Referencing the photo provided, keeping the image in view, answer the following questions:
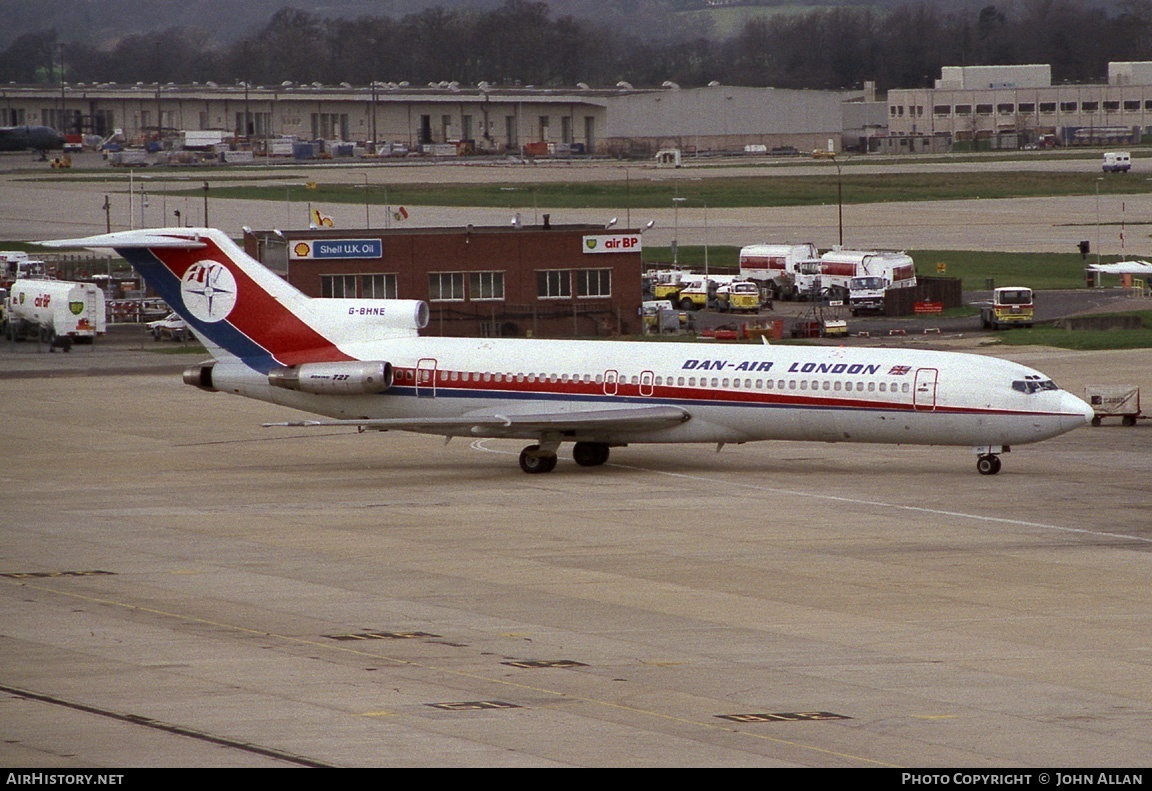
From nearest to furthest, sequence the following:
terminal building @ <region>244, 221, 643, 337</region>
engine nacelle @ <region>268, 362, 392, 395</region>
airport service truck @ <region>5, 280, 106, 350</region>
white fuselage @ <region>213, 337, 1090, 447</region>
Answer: white fuselage @ <region>213, 337, 1090, 447</region>
engine nacelle @ <region>268, 362, 392, 395</region>
terminal building @ <region>244, 221, 643, 337</region>
airport service truck @ <region>5, 280, 106, 350</region>

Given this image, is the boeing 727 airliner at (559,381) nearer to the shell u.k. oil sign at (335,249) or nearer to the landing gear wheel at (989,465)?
the landing gear wheel at (989,465)

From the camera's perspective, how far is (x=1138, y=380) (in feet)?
199

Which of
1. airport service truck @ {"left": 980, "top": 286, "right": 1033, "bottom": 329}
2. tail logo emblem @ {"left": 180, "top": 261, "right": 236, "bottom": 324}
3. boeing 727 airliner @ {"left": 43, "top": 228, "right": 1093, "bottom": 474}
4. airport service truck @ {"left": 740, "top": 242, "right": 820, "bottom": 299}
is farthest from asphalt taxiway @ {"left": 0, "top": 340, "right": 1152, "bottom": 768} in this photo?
airport service truck @ {"left": 740, "top": 242, "right": 820, "bottom": 299}

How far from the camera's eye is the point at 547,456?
44500mm

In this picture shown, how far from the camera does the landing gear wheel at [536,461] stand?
4453cm

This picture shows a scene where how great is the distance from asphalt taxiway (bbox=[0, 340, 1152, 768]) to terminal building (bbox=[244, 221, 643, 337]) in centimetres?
2725

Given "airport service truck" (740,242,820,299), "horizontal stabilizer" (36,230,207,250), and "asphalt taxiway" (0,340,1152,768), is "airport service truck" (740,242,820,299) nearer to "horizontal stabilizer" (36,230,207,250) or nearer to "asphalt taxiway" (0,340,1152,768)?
"asphalt taxiway" (0,340,1152,768)

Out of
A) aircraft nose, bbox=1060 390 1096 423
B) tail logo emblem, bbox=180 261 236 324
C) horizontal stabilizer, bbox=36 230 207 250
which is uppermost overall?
horizontal stabilizer, bbox=36 230 207 250

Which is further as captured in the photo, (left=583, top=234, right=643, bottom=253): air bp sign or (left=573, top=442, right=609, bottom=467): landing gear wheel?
Result: (left=583, top=234, right=643, bottom=253): air bp sign

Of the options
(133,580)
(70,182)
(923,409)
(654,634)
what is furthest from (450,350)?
(70,182)

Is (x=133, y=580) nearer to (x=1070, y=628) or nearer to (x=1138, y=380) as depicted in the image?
(x=1070, y=628)

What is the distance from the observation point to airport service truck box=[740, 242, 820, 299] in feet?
303

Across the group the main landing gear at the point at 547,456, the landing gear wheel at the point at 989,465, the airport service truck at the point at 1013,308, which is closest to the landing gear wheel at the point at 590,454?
the main landing gear at the point at 547,456

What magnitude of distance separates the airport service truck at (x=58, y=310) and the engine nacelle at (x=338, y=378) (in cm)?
3569
